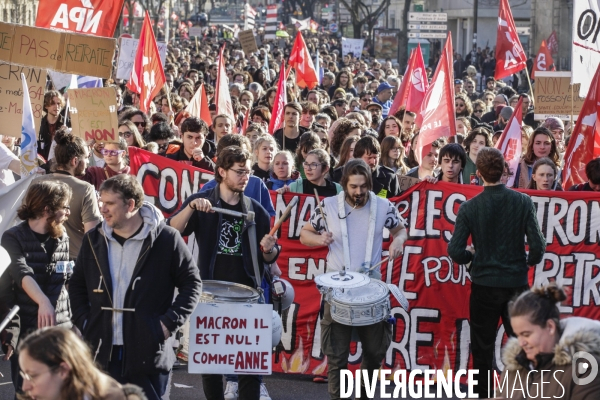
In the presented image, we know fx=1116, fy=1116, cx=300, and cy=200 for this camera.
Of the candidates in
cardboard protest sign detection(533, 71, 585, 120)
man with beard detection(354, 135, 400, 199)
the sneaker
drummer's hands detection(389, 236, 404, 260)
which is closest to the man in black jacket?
drummer's hands detection(389, 236, 404, 260)

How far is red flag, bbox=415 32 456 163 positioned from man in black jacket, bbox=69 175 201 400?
4.99m

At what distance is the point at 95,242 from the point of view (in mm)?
5535

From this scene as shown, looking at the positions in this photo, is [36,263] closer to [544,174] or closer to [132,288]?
[132,288]

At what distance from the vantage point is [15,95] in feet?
28.7

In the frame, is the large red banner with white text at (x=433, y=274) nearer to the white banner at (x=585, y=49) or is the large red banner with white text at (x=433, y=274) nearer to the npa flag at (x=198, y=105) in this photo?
the white banner at (x=585, y=49)

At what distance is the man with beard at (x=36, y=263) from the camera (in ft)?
18.9

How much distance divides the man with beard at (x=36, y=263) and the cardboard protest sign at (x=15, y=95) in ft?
9.82

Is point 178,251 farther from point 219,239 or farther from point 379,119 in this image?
point 379,119

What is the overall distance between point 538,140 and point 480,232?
9.53 feet

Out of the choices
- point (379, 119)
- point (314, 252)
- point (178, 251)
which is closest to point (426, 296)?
point (314, 252)

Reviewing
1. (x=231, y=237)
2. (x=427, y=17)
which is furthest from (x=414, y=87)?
(x=427, y=17)

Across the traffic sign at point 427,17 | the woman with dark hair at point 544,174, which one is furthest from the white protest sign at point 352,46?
the woman with dark hair at point 544,174

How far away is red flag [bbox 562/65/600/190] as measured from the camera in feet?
28.9

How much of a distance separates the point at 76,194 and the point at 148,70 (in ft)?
23.1
